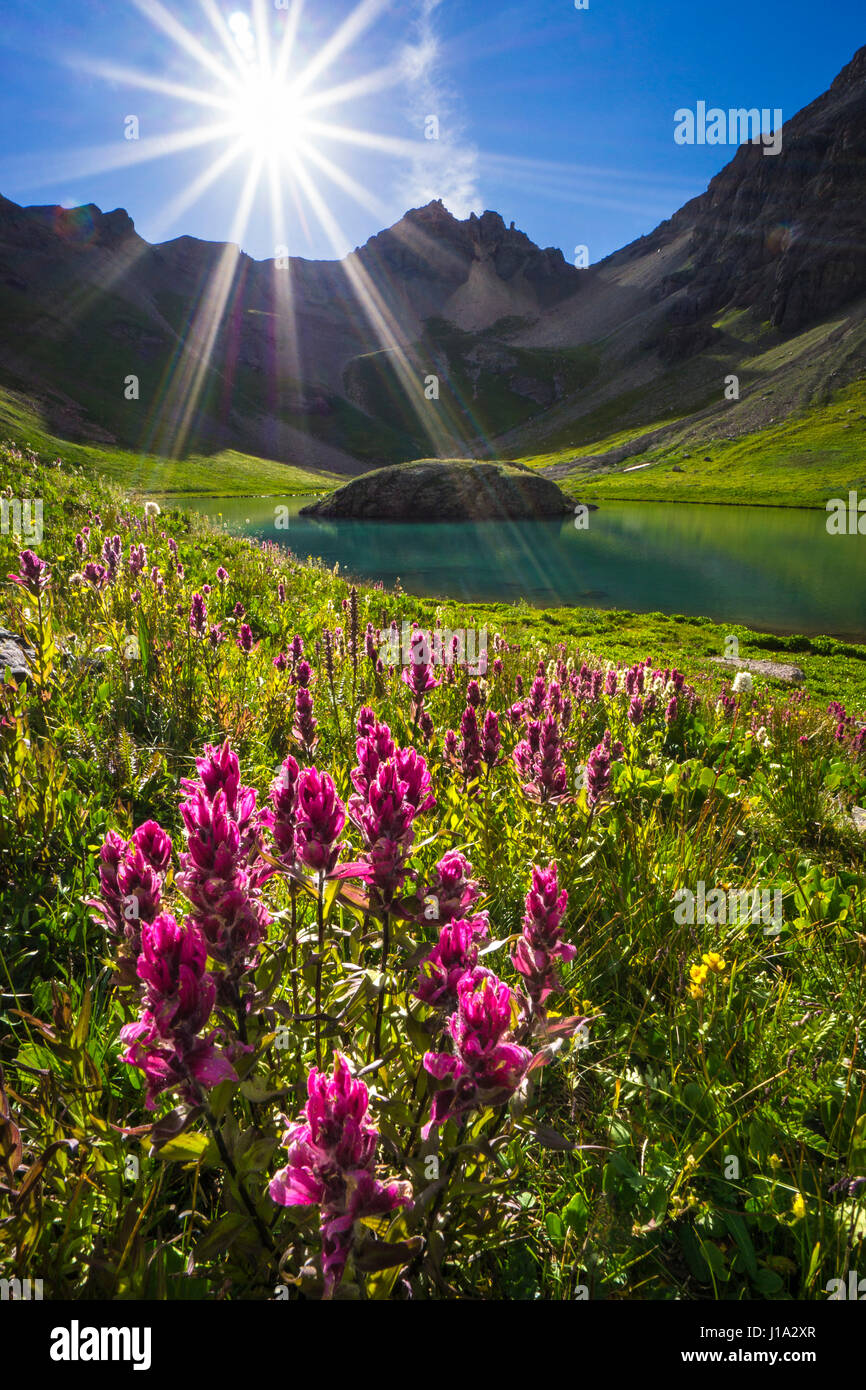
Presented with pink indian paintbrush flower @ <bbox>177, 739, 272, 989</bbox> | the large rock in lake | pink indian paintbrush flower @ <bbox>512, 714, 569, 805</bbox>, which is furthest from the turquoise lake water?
pink indian paintbrush flower @ <bbox>177, 739, 272, 989</bbox>

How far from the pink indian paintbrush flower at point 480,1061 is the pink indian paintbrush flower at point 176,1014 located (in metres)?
0.51

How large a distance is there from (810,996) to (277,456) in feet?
545

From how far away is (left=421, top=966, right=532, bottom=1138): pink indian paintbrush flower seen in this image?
1.37 meters

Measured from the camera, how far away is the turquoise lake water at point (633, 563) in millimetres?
27656

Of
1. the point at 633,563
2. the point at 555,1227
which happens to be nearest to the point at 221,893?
the point at 555,1227

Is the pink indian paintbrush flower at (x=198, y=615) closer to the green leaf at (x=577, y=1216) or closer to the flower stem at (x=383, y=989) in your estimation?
the flower stem at (x=383, y=989)

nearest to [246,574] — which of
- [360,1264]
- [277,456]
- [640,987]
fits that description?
[640,987]

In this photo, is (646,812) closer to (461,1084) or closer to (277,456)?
(461,1084)

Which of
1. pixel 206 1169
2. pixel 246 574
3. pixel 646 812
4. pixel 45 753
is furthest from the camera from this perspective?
pixel 246 574

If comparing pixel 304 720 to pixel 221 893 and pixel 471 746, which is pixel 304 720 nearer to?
pixel 471 746

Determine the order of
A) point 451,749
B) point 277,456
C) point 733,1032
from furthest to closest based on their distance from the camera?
point 277,456, point 451,749, point 733,1032

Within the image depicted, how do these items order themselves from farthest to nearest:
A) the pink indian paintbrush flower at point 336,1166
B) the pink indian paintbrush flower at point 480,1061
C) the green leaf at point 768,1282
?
the green leaf at point 768,1282 < the pink indian paintbrush flower at point 480,1061 < the pink indian paintbrush flower at point 336,1166

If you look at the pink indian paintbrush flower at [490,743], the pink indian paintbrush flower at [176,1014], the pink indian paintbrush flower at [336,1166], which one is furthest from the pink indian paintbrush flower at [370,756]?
the pink indian paintbrush flower at [490,743]
